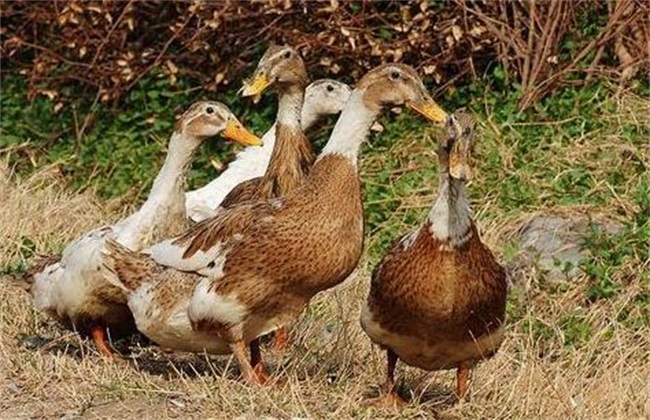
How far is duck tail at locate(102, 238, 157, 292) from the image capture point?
22.8 ft

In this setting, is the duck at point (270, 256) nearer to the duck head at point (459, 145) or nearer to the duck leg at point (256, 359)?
the duck leg at point (256, 359)

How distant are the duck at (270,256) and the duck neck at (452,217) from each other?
14.7 inches

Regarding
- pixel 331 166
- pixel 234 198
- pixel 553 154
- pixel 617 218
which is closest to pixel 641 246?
pixel 617 218

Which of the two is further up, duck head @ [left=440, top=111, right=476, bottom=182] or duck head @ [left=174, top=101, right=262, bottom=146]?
duck head @ [left=440, top=111, right=476, bottom=182]

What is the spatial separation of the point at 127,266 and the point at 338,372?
3.17ft

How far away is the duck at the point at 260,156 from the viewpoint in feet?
29.2

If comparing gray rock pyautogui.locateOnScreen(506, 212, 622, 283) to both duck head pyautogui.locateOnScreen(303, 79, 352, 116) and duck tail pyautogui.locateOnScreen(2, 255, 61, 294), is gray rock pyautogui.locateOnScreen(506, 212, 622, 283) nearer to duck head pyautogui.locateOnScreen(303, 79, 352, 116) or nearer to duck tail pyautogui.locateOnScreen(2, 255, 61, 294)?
duck head pyautogui.locateOnScreen(303, 79, 352, 116)

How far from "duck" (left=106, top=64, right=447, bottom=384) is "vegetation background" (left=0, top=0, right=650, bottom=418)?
200 millimetres

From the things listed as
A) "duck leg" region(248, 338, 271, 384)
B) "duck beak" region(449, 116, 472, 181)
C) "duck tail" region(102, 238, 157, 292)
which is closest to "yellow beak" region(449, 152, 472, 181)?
"duck beak" region(449, 116, 472, 181)

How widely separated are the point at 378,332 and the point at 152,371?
1.25 meters

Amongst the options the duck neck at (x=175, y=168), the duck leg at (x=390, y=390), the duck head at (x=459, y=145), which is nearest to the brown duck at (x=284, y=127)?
the duck neck at (x=175, y=168)

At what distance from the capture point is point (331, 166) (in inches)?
257

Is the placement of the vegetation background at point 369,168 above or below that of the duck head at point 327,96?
below

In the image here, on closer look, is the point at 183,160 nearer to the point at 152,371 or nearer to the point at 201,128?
the point at 201,128
